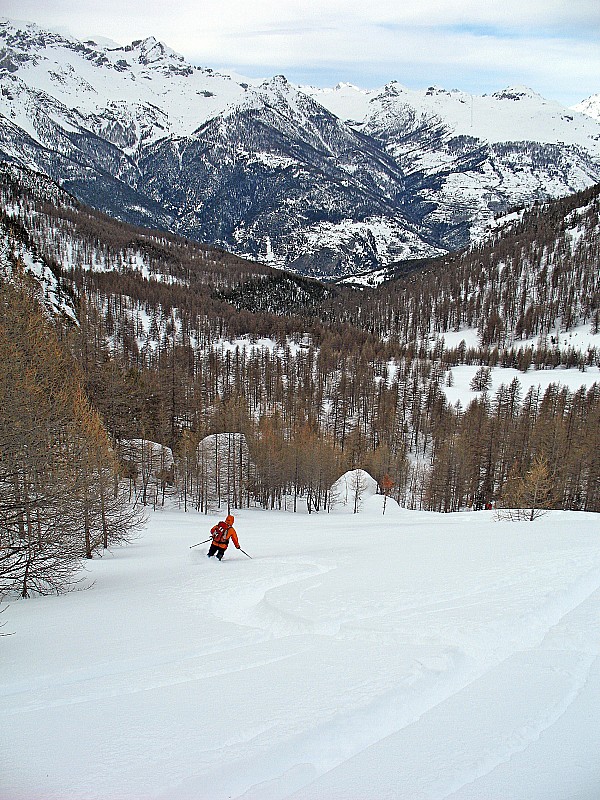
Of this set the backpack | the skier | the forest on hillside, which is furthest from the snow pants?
the forest on hillside

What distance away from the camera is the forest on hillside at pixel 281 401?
76.9 ft

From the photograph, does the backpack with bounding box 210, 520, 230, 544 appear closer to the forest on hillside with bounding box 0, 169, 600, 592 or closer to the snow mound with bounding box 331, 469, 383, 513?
the forest on hillside with bounding box 0, 169, 600, 592

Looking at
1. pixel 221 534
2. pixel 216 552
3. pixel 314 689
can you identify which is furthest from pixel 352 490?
pixel 314 689

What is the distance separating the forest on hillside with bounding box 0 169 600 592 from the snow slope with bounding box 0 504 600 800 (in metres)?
4.42

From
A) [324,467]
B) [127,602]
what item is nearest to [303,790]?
[127,602]

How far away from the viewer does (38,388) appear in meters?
21.7

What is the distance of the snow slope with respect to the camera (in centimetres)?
476

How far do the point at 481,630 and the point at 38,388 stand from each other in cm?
2046

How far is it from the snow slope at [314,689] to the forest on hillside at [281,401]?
14.5 ft

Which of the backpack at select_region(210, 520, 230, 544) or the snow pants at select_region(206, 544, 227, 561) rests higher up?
Result: the backpack at select_region(210, 520, 230, 544)

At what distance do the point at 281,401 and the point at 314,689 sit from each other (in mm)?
98495

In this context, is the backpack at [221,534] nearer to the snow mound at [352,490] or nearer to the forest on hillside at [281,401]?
the forest on hillside at [281,401]

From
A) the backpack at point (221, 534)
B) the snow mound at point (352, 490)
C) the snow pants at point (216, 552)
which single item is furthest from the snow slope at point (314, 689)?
the snow mound at point (352, 490)

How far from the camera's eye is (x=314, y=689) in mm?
6535
